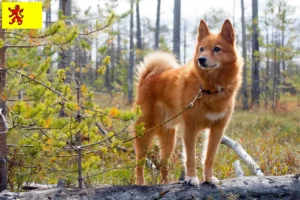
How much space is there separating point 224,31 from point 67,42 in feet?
5.26

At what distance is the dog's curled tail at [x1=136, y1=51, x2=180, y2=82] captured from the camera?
15.3 feet

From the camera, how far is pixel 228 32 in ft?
12.7

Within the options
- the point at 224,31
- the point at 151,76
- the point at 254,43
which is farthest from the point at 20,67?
the point at 254,43

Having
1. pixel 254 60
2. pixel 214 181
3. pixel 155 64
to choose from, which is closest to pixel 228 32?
pixel 155 64

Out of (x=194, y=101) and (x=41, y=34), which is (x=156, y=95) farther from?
(x=41, y=34)

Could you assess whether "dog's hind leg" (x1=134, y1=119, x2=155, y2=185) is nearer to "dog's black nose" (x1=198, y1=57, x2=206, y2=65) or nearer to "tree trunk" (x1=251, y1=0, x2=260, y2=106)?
"dog's black nose" (x1=198, y1=57, x2=206, y2=65)

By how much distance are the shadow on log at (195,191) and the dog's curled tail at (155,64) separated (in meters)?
1.64

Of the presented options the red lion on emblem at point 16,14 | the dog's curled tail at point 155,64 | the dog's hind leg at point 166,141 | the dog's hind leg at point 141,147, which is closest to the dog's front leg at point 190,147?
the dog's hind leg at point 141,147

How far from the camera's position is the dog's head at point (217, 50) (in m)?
3.69

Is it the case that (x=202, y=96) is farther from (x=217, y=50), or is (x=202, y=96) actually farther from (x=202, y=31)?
(x=202, y=31)

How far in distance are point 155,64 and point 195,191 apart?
1.83m

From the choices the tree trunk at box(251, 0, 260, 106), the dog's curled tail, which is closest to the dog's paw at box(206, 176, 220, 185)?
the dog's curled tail

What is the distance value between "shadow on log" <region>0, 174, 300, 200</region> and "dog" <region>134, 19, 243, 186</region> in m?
0.15

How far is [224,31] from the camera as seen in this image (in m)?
3.89
